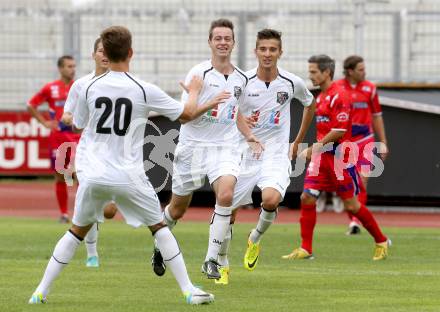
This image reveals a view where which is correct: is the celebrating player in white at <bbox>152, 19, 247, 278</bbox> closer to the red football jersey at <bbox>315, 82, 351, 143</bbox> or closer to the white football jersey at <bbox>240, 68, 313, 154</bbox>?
the white football jersey at <bbox>240, 68, 313, 154</bbox>

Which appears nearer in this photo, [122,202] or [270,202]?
[122,202]

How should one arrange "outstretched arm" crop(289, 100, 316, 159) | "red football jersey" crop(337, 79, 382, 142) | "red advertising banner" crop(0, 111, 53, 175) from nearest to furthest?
"outstretched arm" crop(289, 100, 316, 159)
"red football jersey" crop(337, 79, 382, 142)
"red advertising banner" crop(0, 111, 53, 175)

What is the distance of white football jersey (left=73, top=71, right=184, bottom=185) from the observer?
A: 8711 millimetres

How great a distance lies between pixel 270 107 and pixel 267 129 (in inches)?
8.8

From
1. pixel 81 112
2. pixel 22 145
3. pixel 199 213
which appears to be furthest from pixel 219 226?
pixel 22 145

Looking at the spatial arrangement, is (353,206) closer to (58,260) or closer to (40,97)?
(58,260)

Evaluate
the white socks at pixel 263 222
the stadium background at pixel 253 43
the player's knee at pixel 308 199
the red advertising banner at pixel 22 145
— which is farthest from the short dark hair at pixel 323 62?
the red advertising banner at pixel 22 145

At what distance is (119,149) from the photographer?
878 cm

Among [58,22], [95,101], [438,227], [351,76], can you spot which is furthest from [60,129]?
[95,101]

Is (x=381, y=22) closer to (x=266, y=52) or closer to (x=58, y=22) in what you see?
(x=58, y=22)

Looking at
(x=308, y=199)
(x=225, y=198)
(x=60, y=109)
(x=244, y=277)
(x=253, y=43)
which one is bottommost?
(x=244, y=277)

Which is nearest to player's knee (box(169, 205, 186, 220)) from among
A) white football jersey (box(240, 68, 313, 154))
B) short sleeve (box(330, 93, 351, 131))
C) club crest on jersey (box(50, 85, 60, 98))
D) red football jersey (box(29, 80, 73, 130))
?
white football jersey (box(240, 68, 313, 154))

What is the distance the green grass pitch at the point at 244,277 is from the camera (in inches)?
363

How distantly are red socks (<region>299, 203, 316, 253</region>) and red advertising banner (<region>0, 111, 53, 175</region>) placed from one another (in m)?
13.9
